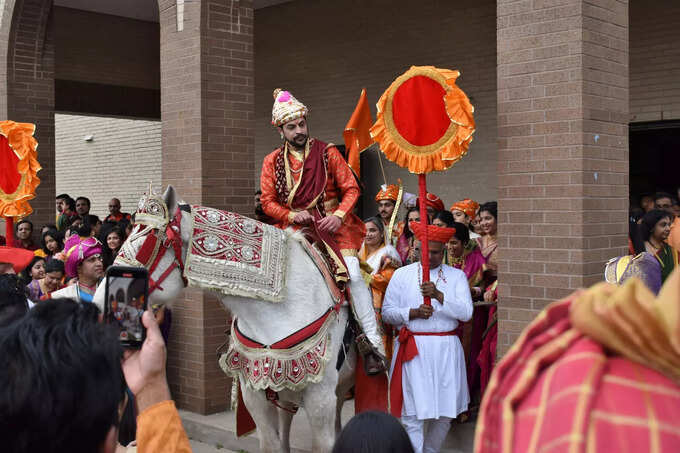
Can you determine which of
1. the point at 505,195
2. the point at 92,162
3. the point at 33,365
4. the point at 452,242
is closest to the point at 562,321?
the point at 33,365

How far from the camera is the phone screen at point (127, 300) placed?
258 centimetres

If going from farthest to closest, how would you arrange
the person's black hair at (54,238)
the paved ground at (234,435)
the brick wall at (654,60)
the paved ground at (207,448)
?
the person's black hair at (54,238), the brick wall at (654,60), the paved ground at (207,448), the paved ground at (234,435)

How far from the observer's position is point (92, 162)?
19469 mm

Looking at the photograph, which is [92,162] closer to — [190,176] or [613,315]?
[190,176]

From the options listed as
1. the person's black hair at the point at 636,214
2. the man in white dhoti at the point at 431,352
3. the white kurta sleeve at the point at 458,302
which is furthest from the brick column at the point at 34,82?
the person's black hair at the point at 636,214

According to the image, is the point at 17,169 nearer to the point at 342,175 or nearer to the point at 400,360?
the point at 342,175

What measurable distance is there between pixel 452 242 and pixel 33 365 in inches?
230

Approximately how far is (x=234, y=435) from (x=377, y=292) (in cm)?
202

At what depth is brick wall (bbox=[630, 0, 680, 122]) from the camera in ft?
31.7

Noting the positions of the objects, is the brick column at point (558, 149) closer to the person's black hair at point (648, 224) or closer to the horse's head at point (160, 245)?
the person's black hair at point (648, 224)

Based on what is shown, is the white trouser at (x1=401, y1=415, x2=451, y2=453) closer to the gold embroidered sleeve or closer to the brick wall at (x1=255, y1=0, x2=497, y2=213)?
the gold embroidered sleeve

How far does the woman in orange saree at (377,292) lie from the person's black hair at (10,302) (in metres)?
2.74

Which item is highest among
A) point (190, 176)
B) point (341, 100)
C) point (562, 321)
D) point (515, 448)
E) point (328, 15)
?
point (328, 15)

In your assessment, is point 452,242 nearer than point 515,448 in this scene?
No
